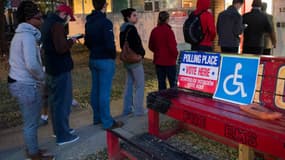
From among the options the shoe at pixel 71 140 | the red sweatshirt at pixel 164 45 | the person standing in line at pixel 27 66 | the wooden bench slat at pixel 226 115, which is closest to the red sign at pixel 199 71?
the wooden bench slat at pixel 226 115

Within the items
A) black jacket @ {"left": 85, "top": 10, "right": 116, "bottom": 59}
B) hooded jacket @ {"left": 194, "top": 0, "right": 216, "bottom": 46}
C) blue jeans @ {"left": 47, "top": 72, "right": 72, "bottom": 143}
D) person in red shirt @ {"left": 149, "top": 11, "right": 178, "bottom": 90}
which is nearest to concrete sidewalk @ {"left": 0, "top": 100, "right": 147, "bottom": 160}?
blue jeans @ {"left": 47, "top": 72, "right": 72, "bottom": 143}

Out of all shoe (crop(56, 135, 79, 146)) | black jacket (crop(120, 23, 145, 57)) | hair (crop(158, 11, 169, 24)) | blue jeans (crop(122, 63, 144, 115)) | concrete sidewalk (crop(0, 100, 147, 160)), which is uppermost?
hair (crop(158, 11, 169, 24))

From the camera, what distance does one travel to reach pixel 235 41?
5.99 metres

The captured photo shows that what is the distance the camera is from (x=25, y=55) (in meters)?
3.63

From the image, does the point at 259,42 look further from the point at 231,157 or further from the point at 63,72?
the point at 63,72

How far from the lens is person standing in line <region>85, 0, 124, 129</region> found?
4641mm

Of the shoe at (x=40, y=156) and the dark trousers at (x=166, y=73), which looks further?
the dark trousers at (x=166, y=73)

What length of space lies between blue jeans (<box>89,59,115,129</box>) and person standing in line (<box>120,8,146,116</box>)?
48cm

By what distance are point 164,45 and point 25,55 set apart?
2.61 meters

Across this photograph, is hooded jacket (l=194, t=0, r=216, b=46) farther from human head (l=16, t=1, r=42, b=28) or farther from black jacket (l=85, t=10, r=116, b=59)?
human head (l=16, t=1, r=42, b=28)

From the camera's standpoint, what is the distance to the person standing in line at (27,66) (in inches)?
144

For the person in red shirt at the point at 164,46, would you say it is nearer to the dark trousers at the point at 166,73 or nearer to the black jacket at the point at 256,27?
the dark trousers at the point at 166,73

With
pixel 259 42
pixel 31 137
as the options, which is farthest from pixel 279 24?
pixel 31 137

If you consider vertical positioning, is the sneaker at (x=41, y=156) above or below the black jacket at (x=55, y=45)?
below
